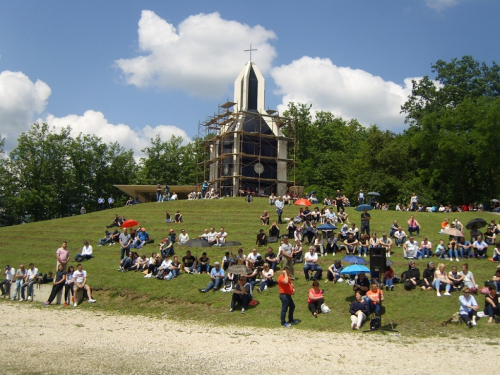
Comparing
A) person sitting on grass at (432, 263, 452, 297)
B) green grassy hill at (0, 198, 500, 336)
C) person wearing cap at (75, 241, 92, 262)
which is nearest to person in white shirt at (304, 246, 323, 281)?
green grassy hill at (0, 198, 500, 336)

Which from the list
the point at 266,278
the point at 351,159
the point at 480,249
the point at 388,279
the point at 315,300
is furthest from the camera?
the point at 351,159

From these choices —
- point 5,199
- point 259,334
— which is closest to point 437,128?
point 259,334

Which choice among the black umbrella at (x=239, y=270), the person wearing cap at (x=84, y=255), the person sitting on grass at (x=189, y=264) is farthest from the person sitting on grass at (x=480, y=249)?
the person wearing cap at (x=84, y=255)

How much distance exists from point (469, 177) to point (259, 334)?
43.8 meters

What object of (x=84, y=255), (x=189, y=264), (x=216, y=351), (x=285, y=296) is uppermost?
(x=84, y=255)

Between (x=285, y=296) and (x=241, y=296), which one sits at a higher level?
(x=285, y=296)

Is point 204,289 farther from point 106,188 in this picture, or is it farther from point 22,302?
point 106,188

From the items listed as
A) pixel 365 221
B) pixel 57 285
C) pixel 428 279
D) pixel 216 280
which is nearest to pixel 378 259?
pixel 428 279

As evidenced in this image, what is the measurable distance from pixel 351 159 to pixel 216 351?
56.6 metres

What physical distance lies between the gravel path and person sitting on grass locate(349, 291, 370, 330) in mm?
528

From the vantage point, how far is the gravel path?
29.8 ft

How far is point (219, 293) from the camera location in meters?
16.5

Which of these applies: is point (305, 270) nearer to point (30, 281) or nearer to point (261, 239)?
point (261, 239)

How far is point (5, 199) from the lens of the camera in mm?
59250
